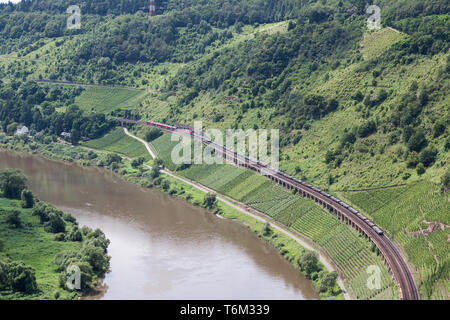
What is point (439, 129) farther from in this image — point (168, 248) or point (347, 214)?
point (168, 248)

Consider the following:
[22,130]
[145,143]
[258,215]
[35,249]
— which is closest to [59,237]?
[35,249]

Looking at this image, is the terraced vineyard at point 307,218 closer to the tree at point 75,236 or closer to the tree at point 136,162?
the tree at point 136,162

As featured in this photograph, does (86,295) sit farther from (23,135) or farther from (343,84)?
(23,135)

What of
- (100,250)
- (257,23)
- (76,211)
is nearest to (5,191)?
(76,211)

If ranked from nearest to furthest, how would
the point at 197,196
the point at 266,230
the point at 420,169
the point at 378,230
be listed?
1. the point at 378,230
2. the point at 420,169
3. the point at 266,230
4. the point at 197,196

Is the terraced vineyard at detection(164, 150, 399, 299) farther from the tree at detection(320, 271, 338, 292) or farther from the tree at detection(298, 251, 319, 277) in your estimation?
the tree at detection(298, 251, 319, 277)

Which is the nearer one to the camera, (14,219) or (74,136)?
(14,219)

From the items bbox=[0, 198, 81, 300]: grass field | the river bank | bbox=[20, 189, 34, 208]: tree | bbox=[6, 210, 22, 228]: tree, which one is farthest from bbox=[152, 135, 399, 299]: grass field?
bbox=[6, 210, 22, 228]: tree

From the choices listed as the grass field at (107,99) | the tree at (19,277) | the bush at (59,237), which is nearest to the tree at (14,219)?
the bush at (59,237)
